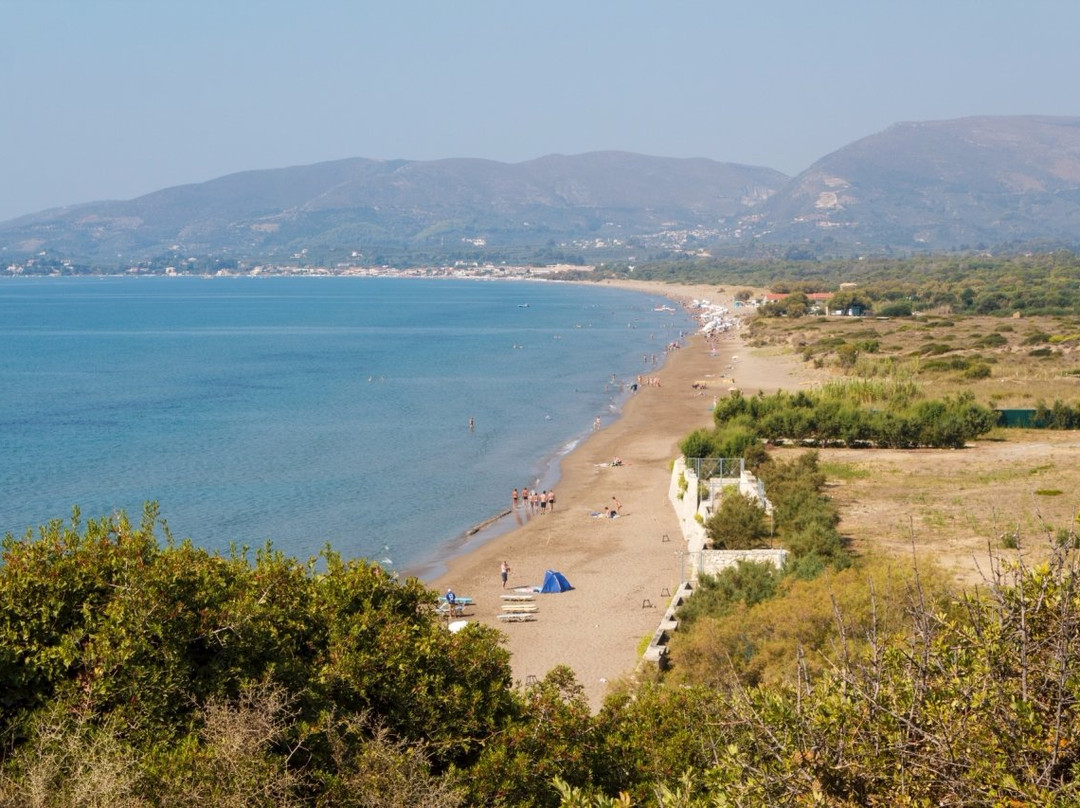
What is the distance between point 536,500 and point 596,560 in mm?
6644

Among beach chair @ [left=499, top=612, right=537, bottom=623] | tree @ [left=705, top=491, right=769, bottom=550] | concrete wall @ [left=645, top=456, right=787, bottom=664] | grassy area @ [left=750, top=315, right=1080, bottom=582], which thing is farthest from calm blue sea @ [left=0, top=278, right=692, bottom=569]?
grassy area @ [left=750, top=315, right=1080, bottom=582]

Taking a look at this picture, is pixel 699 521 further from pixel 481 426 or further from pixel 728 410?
pixel 481 426

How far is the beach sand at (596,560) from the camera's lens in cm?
1856

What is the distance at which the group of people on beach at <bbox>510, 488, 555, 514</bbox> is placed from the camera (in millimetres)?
31312

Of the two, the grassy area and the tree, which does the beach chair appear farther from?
the grassy area

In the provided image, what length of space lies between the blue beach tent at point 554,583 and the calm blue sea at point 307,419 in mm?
4702

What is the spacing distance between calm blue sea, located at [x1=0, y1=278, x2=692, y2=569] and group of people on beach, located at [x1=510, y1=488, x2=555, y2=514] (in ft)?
2.28

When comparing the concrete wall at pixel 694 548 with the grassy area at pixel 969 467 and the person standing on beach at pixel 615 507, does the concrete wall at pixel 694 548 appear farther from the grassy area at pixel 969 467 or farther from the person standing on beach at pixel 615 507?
the grassy area at pixel 969 467

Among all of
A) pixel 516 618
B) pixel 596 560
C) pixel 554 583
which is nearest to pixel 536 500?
pixel 596 560

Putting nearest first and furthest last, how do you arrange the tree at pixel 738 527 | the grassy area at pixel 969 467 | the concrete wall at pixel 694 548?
1. the concrete wall at pixel 694 548
2. the tree at pixel 738 527
3. the grassy area at pixel 969 467

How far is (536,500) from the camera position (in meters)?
31.7

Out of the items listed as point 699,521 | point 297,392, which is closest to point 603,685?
point 699,521

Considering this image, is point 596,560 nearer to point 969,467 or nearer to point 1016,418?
point 969,467

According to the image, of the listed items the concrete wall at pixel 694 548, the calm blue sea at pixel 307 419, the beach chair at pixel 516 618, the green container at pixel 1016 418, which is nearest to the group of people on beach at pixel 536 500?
the calm blue sea at pixel 307 419
